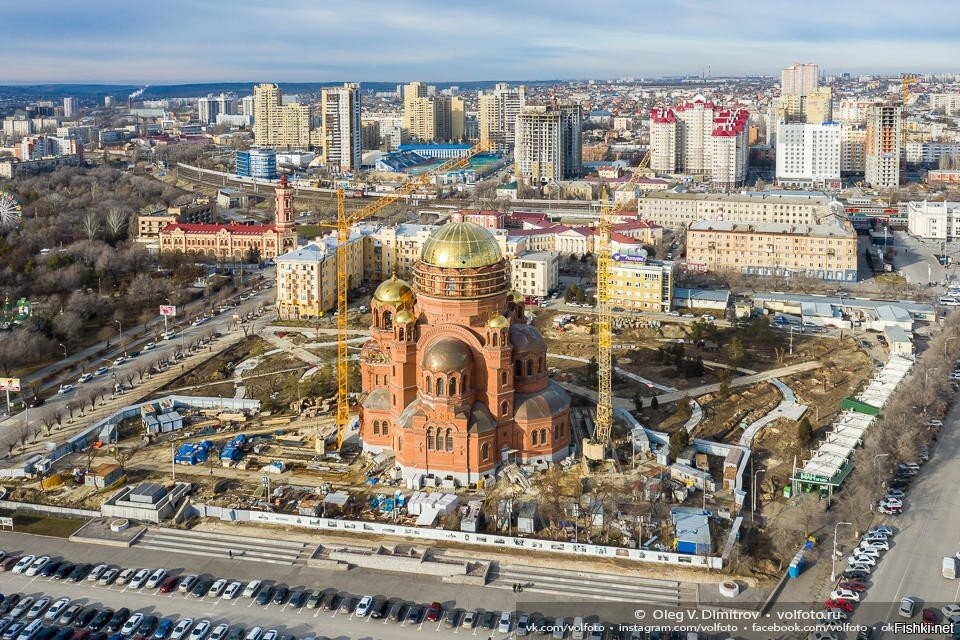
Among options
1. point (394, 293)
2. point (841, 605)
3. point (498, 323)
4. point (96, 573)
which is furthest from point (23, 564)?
point (841, 605)

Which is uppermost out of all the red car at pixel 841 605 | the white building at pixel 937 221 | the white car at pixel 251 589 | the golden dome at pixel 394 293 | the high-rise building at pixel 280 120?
the high-rise building at pixel 280 120

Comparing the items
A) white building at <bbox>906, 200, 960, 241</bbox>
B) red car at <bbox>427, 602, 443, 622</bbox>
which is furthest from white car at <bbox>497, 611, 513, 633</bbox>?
white building at <bbox>906, 200, 960, 241</bbox>

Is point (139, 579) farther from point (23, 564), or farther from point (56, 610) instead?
point (23, 564)

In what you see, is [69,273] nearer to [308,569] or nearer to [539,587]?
[308,569]

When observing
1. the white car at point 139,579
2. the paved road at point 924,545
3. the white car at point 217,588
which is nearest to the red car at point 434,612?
the white car at point 217,588

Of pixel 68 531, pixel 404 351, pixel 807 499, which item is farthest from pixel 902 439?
pixel 68 531

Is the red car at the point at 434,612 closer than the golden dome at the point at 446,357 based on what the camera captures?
Yes

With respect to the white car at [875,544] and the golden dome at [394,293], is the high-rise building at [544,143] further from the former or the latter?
the white car at [875,544]

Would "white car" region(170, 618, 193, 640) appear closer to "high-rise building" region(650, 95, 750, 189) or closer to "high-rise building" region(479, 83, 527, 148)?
"high-rise building" region(650, 95, 750, 189)
